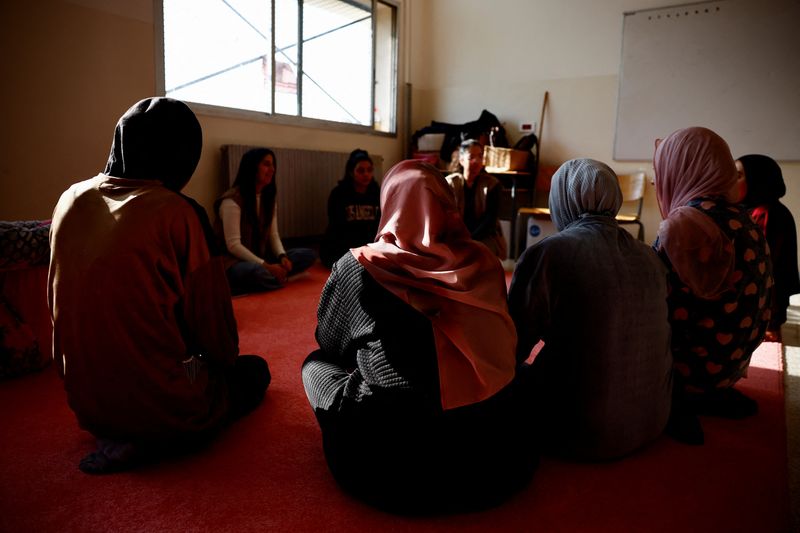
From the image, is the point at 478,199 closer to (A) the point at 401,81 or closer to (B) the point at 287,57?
(B) the point at 287,57

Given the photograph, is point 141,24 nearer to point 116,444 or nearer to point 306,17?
point 306,17

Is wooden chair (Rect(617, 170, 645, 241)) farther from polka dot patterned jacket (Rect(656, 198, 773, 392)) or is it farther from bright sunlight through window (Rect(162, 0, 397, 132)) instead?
polka dot patterned jacket (Rect(656, 198, 773, 392))

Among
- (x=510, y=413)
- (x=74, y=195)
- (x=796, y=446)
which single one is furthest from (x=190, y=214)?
(x=796, y=446)

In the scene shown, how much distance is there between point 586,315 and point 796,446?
98cm

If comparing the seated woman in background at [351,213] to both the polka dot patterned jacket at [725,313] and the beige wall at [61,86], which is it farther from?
the polka dot patterned jacket at [725,313]

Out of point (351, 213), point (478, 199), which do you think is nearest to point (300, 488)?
point (478, 199)

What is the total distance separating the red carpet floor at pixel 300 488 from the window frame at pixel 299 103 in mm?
2590

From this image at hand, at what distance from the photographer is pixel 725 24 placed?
4.25 meters

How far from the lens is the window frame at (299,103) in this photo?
351 cm

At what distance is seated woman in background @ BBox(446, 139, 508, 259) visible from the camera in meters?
3.68

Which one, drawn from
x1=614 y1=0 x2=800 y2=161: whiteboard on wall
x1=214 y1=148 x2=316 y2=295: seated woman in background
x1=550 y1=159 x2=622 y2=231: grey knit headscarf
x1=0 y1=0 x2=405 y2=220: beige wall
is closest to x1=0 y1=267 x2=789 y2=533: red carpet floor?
x1=550 y1=159 x2=622 y2=231: grey knit headscarf

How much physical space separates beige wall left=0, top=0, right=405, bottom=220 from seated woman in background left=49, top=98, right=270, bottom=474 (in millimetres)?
2164

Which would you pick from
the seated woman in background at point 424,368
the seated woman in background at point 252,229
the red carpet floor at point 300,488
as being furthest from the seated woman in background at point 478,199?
the seated woman in background at point 424,368

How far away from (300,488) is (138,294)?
2.08 feet
